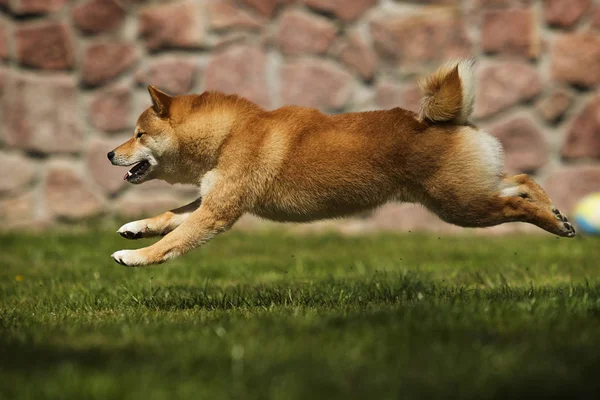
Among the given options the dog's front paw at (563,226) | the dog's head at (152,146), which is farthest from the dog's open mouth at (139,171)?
the dog's front paw at (563,226)

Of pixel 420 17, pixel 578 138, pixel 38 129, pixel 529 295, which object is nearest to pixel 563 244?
pixel 578 138

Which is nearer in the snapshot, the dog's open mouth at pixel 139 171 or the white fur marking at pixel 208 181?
the white fur marking at pixel 208 181

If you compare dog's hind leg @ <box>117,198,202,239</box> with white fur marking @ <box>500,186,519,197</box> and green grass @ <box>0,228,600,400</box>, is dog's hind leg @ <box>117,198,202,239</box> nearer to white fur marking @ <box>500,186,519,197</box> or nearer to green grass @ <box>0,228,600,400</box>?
green grass @ <box>0,228,600,400</box>

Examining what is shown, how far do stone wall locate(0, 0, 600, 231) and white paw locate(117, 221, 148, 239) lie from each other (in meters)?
2.63

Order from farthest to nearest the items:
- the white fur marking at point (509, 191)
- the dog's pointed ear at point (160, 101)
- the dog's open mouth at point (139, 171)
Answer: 1. the dog's open mouth at point (139, 171)
2. the dog's pointed ear at point (160, 101)
3. the white fur marking at point (509, 191)

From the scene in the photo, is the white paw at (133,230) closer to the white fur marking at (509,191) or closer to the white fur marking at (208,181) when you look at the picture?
the white fur marking at (208,181)

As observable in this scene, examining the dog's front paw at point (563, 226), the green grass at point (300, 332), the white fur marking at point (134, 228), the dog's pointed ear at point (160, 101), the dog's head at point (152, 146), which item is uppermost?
the dog's pointed ear at point (160, 101)

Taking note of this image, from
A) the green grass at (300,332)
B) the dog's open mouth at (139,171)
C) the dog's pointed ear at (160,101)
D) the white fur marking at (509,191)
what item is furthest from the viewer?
the dog's open mouth at (139,171)

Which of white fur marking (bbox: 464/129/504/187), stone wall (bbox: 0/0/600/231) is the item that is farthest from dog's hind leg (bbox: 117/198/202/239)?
stone wall (bbox: 0/0/600/231)

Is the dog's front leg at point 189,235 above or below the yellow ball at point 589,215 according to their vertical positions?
below

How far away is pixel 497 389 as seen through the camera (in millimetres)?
2012

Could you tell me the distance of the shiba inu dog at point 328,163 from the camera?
11.6ft

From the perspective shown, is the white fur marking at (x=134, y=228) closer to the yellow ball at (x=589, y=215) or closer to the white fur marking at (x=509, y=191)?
the white fur marking at (x=509, y=191)

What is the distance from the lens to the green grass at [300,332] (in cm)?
205
